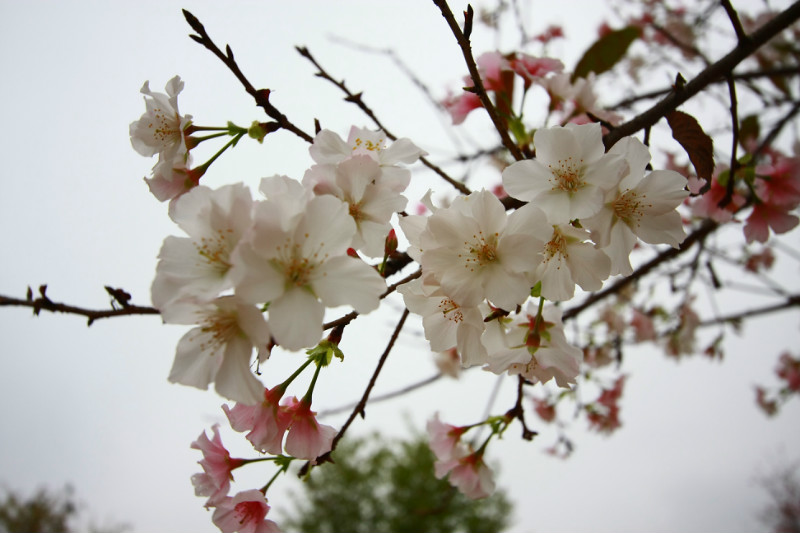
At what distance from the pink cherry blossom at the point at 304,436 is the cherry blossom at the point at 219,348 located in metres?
0.19

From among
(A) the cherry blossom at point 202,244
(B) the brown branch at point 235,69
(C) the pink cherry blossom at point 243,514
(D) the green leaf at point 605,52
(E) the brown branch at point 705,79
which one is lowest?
(C) the pink cherry blossom at point 243,514

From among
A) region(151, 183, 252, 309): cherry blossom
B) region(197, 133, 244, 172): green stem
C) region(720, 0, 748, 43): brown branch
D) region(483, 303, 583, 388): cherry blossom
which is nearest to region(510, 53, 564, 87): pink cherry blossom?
region(720, 0, 748, 43): brown branch

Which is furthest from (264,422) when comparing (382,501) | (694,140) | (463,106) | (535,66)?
(382,501)

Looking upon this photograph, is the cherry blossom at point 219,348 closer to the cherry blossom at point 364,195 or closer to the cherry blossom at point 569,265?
the cherry blossom at point 364,195

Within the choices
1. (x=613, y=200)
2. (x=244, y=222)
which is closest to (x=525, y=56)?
(x=613, y=200)

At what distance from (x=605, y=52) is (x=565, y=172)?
45.3 inches

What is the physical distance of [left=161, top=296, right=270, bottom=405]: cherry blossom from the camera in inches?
23.8

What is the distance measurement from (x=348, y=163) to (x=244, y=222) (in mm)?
211

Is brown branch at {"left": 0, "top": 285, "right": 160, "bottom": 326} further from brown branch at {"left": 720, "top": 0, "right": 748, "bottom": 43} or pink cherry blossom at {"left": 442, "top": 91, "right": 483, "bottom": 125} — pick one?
brown branch at {"left": 720, "top": 0, "right": 748, "bottom": 43}

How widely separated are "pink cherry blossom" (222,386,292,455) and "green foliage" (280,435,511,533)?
921cm

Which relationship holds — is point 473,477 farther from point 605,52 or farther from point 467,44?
point 605,52

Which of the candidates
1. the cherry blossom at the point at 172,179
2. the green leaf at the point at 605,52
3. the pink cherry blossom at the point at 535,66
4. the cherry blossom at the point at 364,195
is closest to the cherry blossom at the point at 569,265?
the cherry blossom at the point at 364,195

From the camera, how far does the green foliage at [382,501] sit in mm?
9398

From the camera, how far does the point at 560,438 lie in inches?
81.1
